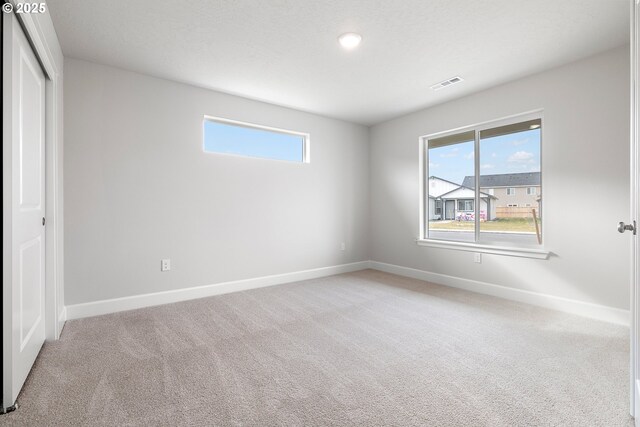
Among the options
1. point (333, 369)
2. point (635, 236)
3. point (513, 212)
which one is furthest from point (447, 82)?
point (333, 369)

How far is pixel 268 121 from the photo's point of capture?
4.13m

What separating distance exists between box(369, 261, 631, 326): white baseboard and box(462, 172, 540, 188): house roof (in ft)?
3.91

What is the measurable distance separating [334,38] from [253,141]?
186 cm

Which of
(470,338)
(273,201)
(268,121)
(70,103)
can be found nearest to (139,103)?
(70,103)

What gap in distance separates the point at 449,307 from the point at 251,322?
78.1 inches

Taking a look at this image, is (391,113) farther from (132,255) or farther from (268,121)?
(132,255)

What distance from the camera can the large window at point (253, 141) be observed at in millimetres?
3758

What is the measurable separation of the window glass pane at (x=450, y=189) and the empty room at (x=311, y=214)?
0.10 feet

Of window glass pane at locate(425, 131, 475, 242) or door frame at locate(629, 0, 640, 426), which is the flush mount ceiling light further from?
window glass pane at locate(425, 131, 475, 242)

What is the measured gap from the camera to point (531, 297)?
3.29m

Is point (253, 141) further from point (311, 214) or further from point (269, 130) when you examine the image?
point (311, 214)

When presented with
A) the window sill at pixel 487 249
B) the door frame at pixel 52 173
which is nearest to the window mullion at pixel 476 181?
the window sill at pixel 487 249

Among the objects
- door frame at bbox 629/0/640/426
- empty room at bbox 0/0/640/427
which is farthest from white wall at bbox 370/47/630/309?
door frame at bbox 629/0/640/426

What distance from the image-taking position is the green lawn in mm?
3508
